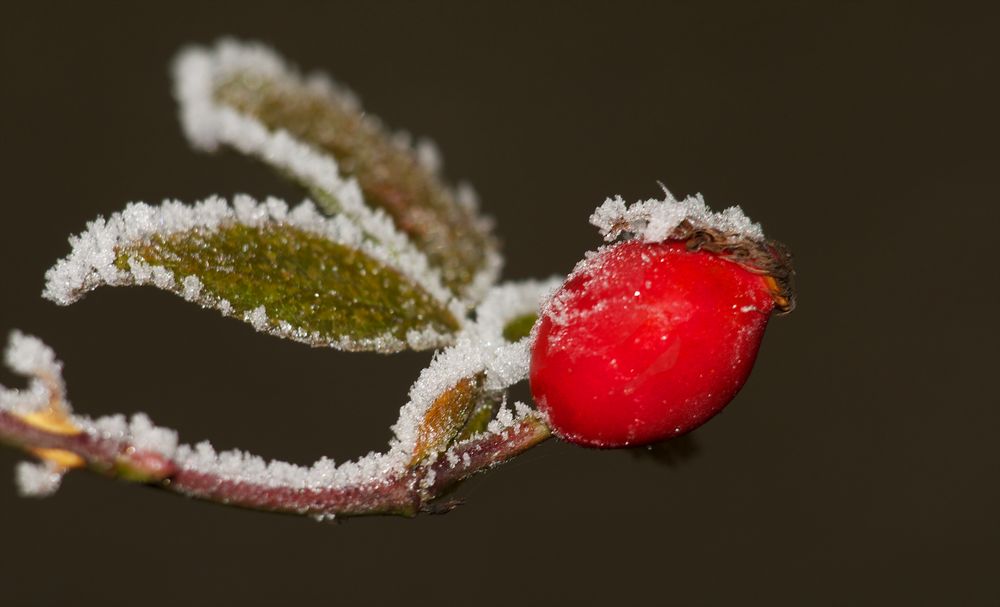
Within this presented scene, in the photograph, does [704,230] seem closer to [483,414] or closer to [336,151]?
[483,414]

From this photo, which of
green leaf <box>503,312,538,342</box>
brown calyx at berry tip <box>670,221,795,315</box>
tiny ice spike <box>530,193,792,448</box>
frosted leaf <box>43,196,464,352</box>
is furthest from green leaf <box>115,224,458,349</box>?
brown calyx at berry tip <box>670,221,795,315</box>

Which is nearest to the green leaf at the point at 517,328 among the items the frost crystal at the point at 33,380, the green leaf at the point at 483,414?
the green leaf at the point at 483,414

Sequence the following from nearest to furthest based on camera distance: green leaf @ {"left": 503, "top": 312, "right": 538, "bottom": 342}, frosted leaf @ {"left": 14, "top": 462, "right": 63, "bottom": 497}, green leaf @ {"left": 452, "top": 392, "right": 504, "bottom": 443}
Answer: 1. frosted leaf @ {"left": 14, "top": 462, "right": 63, "bottom": 497}
2. green leaf @ {"left": 452, "top": 392, "right": 504, "bottom": 443}
3. green leaf @ {"left": 503, "top": 312, "right": 538, "bottom": 342}

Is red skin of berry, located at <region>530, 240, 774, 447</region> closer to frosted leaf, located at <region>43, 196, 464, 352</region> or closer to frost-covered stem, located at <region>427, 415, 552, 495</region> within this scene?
frost-covered stem, located at <region>427, 415, 552, 495</region>

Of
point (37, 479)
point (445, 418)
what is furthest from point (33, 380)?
point (445, 418)

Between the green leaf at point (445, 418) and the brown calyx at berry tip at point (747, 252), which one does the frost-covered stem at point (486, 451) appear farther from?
the brown calyx at berry tip at point (747, 252)
